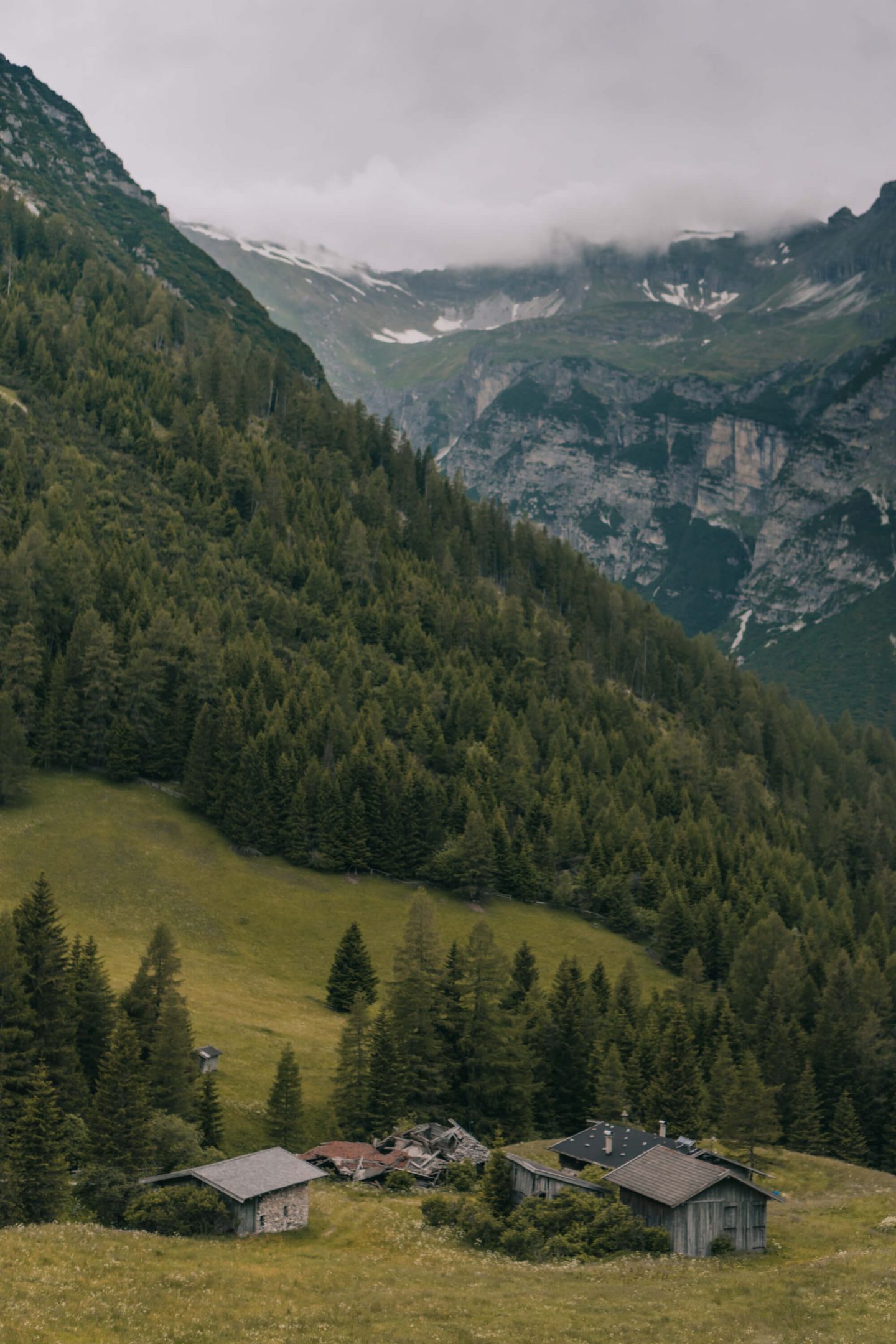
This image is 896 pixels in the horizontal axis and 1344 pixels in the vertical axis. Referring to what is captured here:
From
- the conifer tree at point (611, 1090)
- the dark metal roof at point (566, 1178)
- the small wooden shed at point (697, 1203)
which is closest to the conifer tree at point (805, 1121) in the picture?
the conifer tree at point (611, 1090)

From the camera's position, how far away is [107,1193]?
→ 6141 cm

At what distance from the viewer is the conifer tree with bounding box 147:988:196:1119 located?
238 ft

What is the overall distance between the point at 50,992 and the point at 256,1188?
69.7ft

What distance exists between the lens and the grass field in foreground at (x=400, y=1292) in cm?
4359

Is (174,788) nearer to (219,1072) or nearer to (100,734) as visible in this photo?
(100,734)

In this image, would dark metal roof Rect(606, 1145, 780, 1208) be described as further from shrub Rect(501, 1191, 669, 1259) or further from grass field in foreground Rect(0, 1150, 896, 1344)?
grass field in foreground Rect(0, 1150, 896, 1344)

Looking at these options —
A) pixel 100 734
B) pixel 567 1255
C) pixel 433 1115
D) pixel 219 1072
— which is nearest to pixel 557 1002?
pixel 433 1115

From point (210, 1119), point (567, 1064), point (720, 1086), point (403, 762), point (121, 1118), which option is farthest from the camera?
point (403, 762)

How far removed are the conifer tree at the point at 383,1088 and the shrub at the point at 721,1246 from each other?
84.5ft

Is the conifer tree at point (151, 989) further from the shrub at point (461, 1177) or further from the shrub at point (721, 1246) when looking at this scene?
the shrub at point (721, 1246)

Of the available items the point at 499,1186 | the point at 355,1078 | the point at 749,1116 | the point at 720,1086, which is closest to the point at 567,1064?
the point at 720,1086

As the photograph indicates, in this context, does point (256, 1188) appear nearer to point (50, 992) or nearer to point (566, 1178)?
point (566, 1178)

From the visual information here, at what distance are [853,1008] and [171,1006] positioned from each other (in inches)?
2791

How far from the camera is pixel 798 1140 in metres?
97.6
